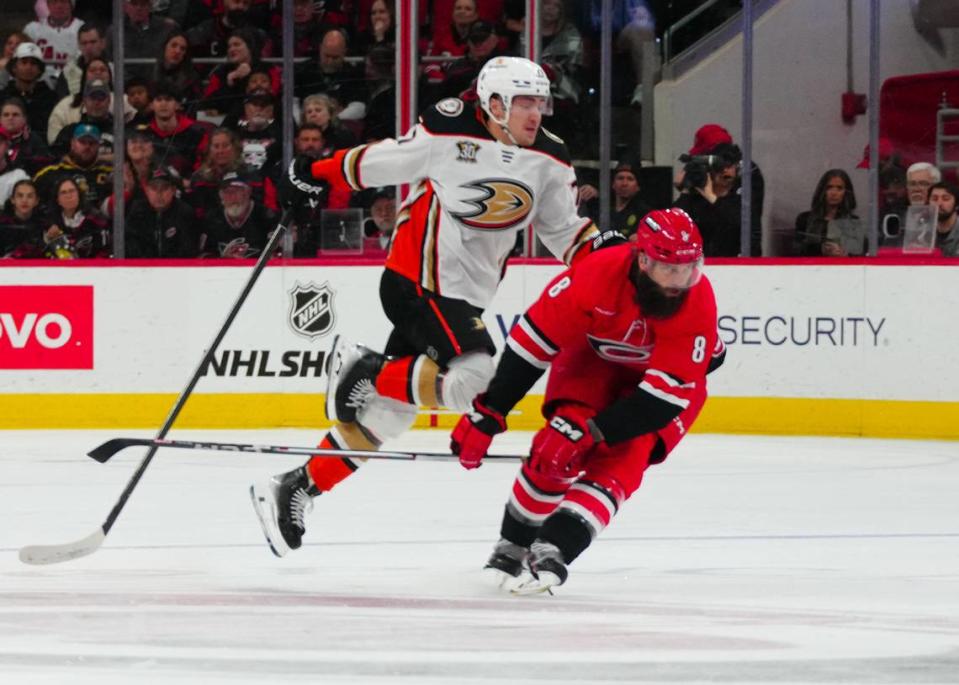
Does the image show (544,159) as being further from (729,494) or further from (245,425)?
(245,425)

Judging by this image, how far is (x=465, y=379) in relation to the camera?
4434 millimetres

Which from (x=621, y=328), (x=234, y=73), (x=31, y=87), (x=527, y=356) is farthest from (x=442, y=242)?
(x=31, y=87)

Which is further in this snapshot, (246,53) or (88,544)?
(246,53)

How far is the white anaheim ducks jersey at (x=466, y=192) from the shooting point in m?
4.61

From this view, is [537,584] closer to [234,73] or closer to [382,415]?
[382,415]

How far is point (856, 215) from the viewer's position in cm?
811

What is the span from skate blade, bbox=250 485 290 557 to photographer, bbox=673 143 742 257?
4.07 meters

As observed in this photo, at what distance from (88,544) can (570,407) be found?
4.28ft

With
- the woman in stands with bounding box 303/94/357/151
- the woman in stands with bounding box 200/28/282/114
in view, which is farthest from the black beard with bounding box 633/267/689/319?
the woman in stands with bounding box 200/28/282/114

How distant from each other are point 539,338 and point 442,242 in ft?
2.28

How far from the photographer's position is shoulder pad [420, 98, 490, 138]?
15.2 feet

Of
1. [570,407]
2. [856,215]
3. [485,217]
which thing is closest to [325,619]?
[570,407]

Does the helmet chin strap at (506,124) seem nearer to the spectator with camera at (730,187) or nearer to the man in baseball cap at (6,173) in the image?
the spectator with camera at (730,187)

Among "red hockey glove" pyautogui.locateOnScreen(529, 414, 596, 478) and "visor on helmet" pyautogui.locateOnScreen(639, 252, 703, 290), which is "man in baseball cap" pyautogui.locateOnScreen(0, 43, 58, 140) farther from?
"visor on helmet" pyautogui.locateOnScreen(639, 252, 703, 290)
